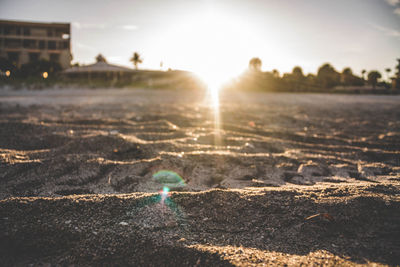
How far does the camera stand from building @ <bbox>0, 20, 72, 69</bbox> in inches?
1205

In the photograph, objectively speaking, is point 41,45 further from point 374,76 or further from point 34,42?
point 374,76

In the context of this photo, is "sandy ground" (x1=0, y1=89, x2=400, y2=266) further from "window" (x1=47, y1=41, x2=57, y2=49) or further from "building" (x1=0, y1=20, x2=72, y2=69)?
"window" (x1=47, y1=41, x2=57, y2=49)

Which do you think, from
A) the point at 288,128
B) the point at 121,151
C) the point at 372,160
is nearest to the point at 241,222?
the point at 121,151

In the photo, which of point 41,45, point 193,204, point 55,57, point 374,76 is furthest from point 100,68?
point 193,204

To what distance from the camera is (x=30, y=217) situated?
147 cm

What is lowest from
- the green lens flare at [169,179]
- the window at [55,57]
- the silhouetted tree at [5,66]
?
the green lens flare at [169,179]

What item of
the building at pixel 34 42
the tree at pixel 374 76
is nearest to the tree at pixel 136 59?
the building at pixel 34 42

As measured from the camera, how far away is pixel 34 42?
31.1m

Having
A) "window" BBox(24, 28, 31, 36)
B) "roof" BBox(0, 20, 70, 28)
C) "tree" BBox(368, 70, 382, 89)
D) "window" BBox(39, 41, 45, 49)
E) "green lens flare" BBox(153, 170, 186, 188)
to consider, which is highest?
"roof" BBox(0, 20, 70, 28)

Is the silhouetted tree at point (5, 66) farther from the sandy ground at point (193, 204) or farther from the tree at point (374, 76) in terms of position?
the tree at point (374, 76)

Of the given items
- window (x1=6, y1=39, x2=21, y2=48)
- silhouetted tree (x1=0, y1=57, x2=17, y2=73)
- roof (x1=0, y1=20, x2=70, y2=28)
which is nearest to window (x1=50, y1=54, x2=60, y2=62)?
roof (x1=0, y1=20, x2=70, y2=28)

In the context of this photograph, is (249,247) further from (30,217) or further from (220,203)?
(30,217)

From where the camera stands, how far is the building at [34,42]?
3061cm

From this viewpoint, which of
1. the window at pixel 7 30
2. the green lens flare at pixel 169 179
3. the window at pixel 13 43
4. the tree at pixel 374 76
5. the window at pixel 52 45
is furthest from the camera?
the window at pixel 52 45
